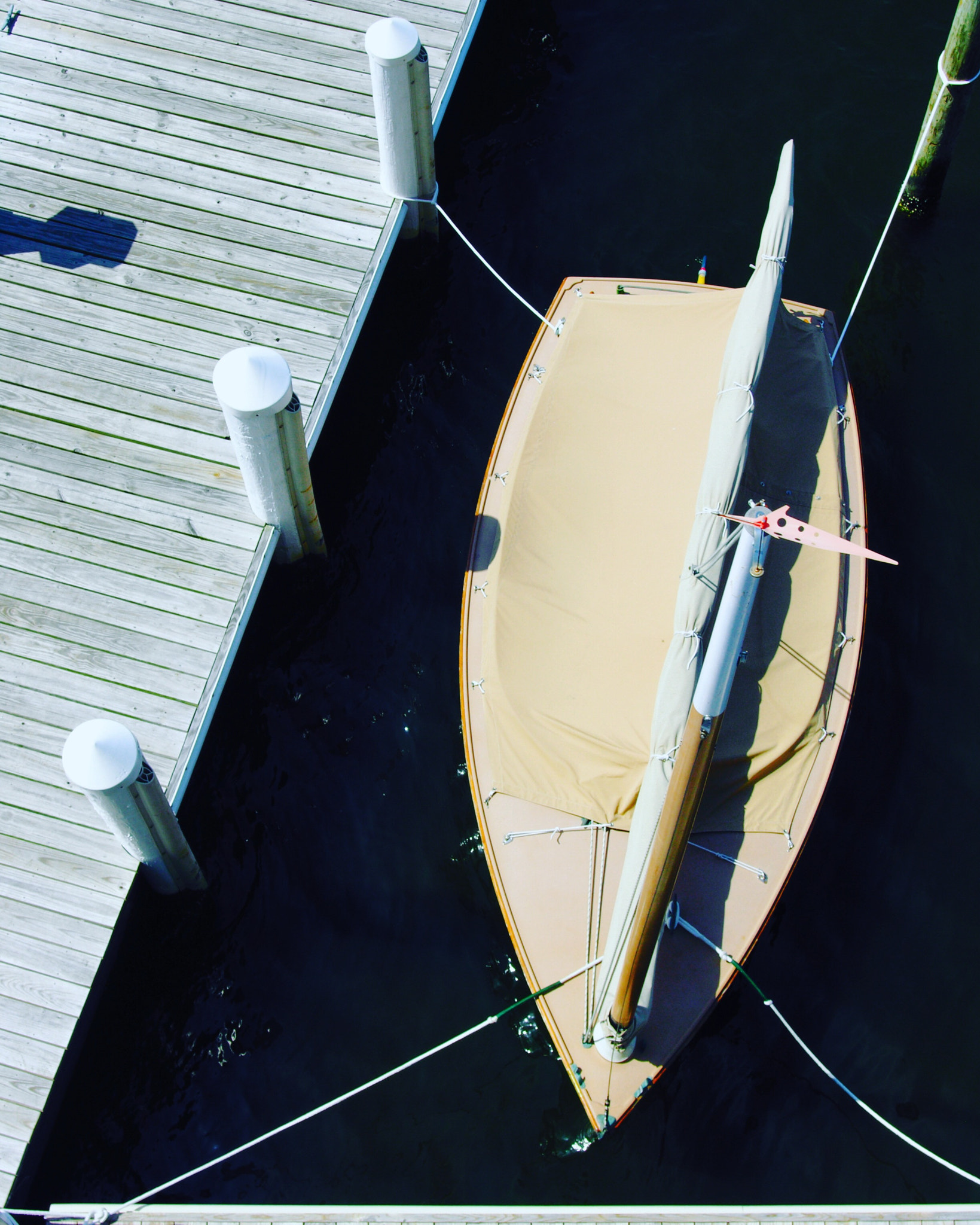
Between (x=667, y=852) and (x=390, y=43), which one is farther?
(x=390, y=43)

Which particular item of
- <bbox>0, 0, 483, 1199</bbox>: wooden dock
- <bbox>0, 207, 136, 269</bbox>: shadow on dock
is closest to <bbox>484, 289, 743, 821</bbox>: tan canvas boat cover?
<bbox>0, 0, 483, 1199</bbox>: wooden dock

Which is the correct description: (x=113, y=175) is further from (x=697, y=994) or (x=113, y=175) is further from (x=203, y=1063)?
(x=697, y=994)

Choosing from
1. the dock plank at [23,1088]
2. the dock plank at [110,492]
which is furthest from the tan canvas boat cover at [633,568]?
the dock plank at [23,1088]

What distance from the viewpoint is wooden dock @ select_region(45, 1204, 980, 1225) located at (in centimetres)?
769

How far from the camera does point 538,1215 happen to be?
7.70 metres

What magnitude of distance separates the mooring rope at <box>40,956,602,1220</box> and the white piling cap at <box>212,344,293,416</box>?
4.43 meters

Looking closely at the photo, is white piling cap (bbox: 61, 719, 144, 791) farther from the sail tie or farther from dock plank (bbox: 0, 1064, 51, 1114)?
the sail tie

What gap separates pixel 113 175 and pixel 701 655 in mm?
6946

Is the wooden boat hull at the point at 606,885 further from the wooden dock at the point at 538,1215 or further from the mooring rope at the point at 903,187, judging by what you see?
the mooring rope at the point at 903,187

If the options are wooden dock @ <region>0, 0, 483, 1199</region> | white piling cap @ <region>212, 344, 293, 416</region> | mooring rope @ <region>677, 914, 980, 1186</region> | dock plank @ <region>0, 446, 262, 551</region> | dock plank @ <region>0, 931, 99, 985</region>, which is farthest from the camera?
dock plank @ <region>0, 446, 262, 551</region>

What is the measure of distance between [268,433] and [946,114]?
303 inches

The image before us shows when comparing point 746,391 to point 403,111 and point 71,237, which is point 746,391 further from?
point 71,237

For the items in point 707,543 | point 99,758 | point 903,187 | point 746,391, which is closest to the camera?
point 99,758

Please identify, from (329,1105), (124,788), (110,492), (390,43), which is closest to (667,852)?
(329,1105)
